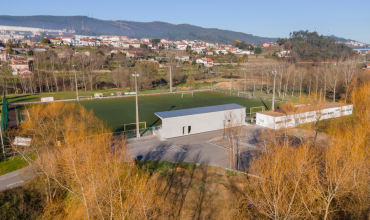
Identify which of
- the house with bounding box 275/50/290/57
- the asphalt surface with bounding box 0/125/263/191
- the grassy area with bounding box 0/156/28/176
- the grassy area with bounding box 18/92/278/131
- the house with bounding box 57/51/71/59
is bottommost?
the grassy area with bounding box 0/156/28/176

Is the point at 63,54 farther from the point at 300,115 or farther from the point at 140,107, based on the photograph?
the point at 300,115

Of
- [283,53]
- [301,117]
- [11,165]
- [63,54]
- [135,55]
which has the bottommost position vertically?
[11,165]

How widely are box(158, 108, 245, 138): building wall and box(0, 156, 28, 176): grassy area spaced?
1087 centimetres

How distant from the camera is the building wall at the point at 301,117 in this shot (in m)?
22.5

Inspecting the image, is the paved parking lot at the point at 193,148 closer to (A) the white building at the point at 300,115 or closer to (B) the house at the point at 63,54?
(A) the white building at the point at 300,115

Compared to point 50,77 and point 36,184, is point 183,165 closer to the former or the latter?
point 36,184

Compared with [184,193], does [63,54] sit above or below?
above

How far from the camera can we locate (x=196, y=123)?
23.4 metres

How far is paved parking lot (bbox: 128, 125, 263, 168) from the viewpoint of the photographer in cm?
1753

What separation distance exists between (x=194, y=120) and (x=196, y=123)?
384mm

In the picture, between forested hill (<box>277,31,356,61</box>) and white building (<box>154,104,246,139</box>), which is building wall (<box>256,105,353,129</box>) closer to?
white building (<box>154,104,246,139</box>)

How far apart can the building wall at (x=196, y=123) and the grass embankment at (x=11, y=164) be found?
10.9 metres

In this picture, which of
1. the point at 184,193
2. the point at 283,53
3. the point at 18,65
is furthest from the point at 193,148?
the point at 283,53

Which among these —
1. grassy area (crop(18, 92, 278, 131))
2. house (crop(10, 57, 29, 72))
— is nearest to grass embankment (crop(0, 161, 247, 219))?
grassy area (crop(18, 92, 278, 131))
